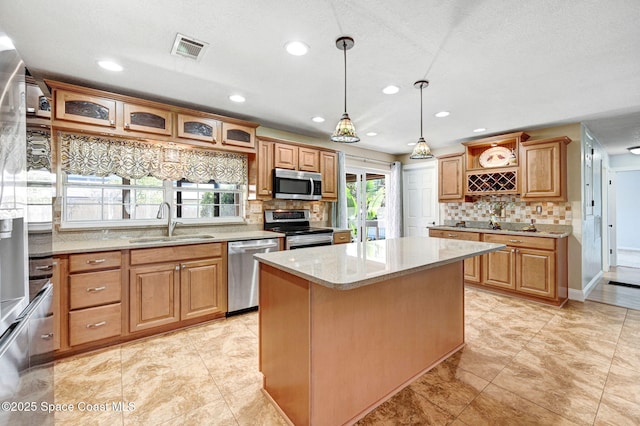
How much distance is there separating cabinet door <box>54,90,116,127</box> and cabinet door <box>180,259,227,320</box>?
1589 mm

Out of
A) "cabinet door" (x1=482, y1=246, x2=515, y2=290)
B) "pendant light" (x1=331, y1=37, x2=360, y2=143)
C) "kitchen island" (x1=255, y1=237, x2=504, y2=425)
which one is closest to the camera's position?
"kitchen island" (x1=255, y1=237, x2=504, y2=425)

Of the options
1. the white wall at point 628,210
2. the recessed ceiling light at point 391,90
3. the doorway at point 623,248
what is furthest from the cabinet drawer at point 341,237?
the white wall at point 628,210

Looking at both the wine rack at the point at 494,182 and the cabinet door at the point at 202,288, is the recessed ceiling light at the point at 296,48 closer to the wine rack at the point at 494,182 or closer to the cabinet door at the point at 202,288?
the cabinet door at the point at 202,288

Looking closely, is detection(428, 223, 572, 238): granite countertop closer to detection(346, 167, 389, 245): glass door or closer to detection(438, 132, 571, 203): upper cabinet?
detection(438, 132, 571, 203): upper cabinet

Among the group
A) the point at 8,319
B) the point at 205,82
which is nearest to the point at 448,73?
the point at 205,82

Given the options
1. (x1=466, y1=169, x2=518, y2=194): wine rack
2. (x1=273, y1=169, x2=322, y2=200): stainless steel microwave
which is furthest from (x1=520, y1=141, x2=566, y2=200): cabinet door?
(x1=273, y1=169, x2=322, y2=200): stainless steel microwave

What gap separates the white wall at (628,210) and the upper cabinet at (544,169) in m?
5.89

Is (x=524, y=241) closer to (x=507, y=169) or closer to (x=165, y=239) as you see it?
(x=507, y=169)

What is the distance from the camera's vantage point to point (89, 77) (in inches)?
103

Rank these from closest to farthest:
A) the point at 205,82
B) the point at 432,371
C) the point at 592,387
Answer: the point at 592,387, the point at 432,371, the point at 205,82

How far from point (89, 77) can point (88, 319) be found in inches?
84.5

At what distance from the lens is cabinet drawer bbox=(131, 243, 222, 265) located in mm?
2709

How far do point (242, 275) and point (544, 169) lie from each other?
13.8 ft

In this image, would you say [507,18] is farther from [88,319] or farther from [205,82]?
[88,319]
